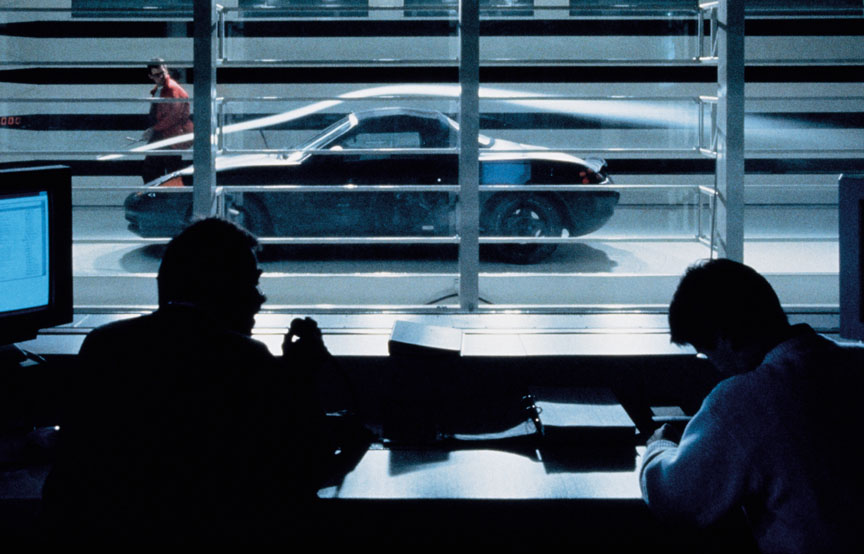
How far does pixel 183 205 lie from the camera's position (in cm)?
529

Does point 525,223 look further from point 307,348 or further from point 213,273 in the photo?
point 213,273

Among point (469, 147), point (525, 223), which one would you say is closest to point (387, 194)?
point (525, 223)

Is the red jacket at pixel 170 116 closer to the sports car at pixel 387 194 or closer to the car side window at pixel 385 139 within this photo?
the sports car at pixel 387 194

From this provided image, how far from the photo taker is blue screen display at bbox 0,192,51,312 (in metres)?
2.07

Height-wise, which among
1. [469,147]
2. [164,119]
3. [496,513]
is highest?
[164,119]

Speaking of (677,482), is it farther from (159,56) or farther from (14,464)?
(159,56)

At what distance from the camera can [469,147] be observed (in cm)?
294

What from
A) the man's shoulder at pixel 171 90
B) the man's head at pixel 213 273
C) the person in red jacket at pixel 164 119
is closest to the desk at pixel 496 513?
the man's head at pixel 213 273

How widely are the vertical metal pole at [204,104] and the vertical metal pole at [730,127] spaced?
5.04 ft

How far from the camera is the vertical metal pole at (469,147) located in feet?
9.43

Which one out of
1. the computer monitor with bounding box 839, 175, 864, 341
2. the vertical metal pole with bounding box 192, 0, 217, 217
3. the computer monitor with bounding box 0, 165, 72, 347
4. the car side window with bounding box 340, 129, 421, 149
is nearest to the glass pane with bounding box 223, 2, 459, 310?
the car side window with bounding box 340, 129, 421, 149

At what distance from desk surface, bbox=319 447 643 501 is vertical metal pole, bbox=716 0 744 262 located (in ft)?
3.91

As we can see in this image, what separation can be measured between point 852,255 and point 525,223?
3.13m

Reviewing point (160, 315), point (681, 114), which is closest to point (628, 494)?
point (160, 315)
